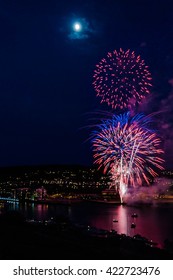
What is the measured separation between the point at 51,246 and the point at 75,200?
300ft

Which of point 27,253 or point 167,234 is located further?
point 167,234

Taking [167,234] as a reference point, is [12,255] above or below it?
above

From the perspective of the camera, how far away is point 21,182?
145250 millimetres

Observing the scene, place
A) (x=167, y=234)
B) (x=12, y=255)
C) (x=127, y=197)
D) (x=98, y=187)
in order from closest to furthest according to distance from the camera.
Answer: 1. (x=12, y=255)
2. (x=167, y=234)
3. (x=127, y=197)
4. (x=98, y=187)

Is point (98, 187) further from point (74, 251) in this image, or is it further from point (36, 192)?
point (74, 251)

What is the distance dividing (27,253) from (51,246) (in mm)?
1958

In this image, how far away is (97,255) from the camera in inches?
514

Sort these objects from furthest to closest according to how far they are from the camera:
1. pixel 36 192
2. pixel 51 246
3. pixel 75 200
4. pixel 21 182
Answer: pixel 21 182, pixel 36 192, pixel 75 200, pixel 51 246

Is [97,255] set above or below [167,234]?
above

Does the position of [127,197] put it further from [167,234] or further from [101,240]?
[101,240]

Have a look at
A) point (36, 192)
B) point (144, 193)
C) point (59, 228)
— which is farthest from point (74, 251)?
point (36, 192)

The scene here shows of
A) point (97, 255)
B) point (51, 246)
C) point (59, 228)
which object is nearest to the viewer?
point (97, 255)

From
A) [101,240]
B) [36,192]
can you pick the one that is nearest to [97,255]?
[101,240]

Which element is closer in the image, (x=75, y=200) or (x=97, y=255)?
(x=97, y=255)
